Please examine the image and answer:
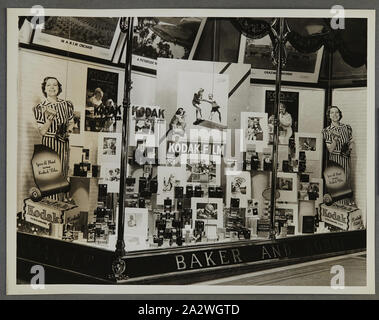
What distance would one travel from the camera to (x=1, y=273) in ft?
8.84

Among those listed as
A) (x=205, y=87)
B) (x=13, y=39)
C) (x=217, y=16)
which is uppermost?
(x=217, y=16)

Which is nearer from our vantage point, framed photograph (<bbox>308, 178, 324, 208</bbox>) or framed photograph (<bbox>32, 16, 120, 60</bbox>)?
framed photograph (<bbox>32, 16, 120, 60</bbox>)

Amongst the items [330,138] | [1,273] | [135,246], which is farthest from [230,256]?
[1,273]

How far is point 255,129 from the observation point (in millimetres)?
2719

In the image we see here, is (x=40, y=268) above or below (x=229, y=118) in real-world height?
below

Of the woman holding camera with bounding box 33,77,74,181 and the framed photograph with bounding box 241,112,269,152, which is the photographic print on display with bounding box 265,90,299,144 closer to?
the framed photograph with bounding box 241,112,269,152

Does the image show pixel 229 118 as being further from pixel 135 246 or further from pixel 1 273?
pixel 1 273

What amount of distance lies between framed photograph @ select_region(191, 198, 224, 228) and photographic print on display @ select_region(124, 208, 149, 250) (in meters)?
0.30

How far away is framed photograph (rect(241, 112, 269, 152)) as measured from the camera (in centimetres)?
271

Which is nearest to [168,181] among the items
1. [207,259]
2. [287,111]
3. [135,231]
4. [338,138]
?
[135,231]

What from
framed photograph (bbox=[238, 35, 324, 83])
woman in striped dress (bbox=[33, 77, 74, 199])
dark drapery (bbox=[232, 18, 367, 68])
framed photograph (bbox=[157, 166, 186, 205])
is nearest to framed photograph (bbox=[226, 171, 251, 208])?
framed photograph (bbox=[157, 166, 186, 205])

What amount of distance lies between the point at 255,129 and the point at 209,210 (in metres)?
0.56

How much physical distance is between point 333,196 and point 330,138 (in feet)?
1.15

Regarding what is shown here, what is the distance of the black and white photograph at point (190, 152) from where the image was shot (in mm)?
2660
